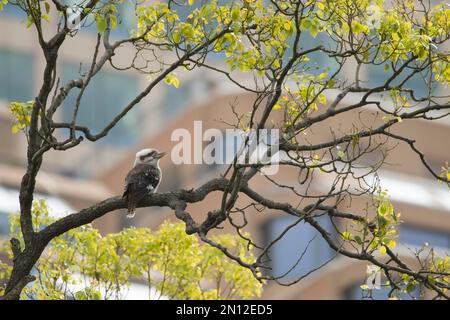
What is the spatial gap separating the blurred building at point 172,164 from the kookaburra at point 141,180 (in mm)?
12923

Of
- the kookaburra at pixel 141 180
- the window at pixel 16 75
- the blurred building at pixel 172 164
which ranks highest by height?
the window at pixel 16 75

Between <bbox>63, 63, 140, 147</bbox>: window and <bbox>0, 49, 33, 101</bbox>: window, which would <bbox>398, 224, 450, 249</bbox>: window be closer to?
<bbox>63, 63, 140, 147</bbox>: window

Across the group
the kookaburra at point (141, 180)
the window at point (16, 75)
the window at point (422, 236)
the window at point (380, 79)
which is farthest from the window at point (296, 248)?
the window at point (16, 75)

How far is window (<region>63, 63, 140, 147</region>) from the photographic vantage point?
2485 inches

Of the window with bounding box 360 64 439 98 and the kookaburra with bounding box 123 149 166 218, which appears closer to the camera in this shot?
the kookaburra with bounding box 123 149 166 218

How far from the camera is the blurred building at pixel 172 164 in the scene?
4041 cm

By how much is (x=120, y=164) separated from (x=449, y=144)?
1519 cm

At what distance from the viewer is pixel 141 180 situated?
15.9 meters

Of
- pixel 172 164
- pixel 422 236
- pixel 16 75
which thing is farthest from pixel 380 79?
pixel 16 75

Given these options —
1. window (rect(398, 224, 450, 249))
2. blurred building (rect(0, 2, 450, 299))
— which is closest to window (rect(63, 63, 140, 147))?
blurred building (rect(0, 2, 450, 299))

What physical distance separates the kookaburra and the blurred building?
12.9 meters

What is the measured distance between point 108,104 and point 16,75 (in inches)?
207

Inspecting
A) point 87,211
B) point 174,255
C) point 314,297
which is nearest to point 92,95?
point 314,297

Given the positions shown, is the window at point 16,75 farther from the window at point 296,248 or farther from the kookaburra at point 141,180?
Result: the kookaburra at point 141,180
